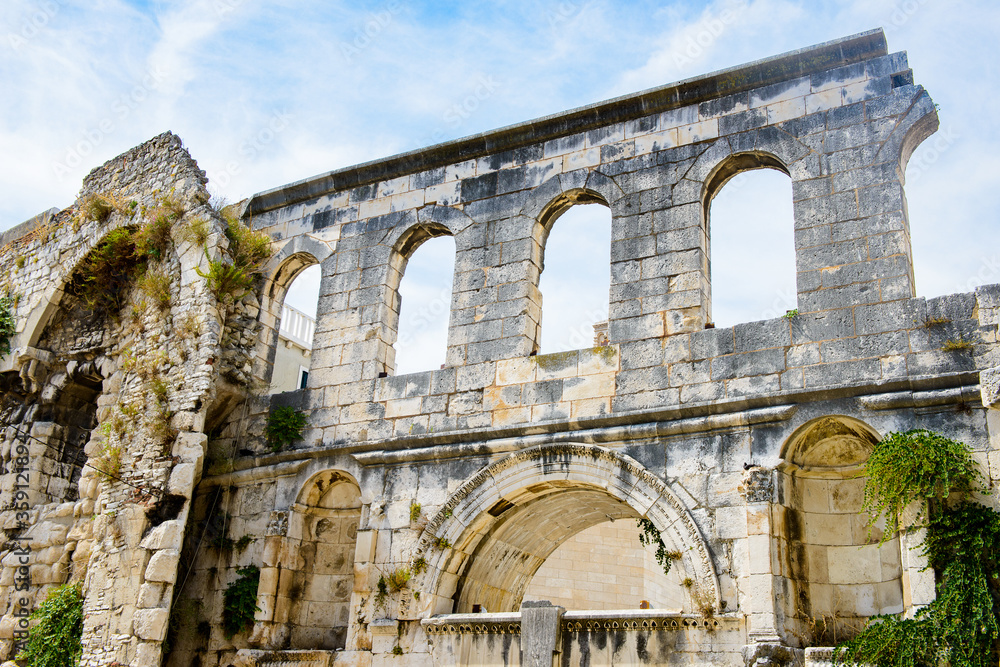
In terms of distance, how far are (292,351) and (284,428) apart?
9524mm

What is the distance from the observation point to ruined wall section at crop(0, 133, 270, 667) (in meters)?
9.71

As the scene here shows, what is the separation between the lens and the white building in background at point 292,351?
19.0m

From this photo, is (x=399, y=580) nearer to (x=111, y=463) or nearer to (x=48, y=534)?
(x=111, y=463)

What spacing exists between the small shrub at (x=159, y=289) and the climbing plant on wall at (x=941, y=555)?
801cm

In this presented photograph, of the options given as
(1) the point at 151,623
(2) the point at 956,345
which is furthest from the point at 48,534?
(2) the point at 956,345

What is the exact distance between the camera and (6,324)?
1316 cm

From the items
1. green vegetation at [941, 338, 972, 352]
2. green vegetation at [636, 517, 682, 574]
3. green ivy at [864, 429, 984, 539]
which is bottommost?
green vegetation at [636, 517, 682, 574]

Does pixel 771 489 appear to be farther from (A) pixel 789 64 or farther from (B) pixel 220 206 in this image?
(B) pixel 220 206

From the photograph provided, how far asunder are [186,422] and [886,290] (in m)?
7.06

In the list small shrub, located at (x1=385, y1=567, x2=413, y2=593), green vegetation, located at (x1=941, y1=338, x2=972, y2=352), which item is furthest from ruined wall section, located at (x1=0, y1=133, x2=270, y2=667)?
green vegetation, located at (x1=941, y1=338, x2=972, y2=352)

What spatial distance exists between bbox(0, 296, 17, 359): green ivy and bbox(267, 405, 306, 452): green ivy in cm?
498

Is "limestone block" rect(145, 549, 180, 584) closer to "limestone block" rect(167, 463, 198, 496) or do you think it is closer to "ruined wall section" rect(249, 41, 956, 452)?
"limestone block" rect(167, 463, 198, 496)

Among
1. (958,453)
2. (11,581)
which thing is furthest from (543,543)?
(11,581)

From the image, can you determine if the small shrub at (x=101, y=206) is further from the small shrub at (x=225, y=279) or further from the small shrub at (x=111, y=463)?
the small shrub at (x=111, y=463)
